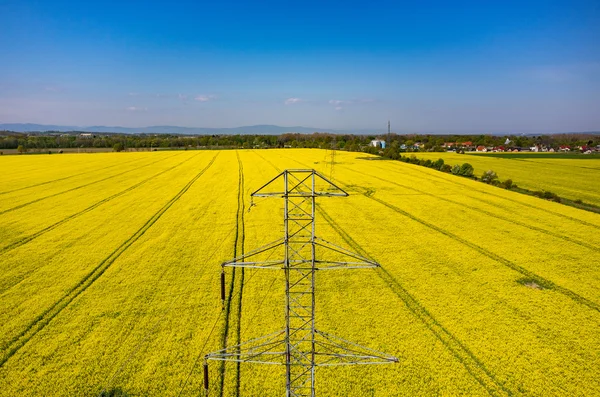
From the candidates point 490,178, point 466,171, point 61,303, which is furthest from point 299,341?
point 466,171

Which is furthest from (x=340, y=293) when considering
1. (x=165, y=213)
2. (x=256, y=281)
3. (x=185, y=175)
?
(x=185, y=175)

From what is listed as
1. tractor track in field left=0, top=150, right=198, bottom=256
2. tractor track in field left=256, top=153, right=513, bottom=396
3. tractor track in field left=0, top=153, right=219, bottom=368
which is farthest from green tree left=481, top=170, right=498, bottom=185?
tractor track in field left=0, top=150, right=198, bottom=256

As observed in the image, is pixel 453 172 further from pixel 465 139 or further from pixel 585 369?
pixel 465 139

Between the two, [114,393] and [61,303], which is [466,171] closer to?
[61,303]

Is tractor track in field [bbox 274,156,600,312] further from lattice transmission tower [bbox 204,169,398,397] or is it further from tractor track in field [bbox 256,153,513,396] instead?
lattice transmission tower [bbox 204,169,398,397]

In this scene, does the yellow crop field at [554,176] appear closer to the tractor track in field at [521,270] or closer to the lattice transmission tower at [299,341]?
the tractor track in field at [521,270]

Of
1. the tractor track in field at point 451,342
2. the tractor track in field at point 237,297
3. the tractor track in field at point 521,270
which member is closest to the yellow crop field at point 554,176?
the tractor track in field at point 521,270

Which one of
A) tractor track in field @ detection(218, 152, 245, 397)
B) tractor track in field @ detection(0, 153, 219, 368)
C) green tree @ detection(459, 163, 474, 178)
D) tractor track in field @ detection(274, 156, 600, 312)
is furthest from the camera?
green tree @ detection(459, 163, 474, 178)
